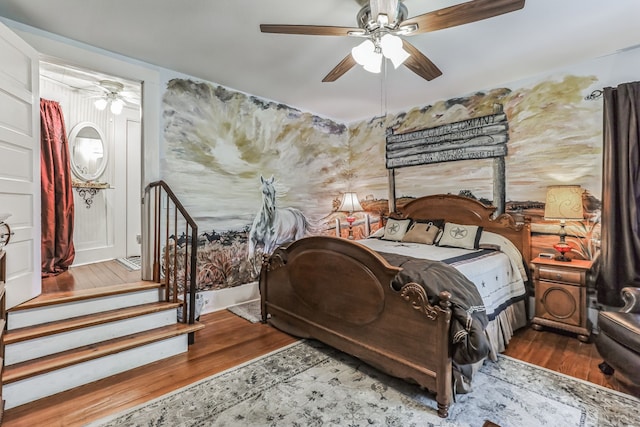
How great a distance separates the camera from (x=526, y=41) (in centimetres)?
268

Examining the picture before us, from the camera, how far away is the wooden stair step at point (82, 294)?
2.33 meters

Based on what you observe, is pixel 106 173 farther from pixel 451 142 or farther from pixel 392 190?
pixel 451 142

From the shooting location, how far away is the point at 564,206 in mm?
2879

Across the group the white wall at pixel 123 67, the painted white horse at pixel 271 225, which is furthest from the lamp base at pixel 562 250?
the white wall at pixel 123 67

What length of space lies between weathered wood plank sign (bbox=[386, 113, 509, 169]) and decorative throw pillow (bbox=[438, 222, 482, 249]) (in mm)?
949

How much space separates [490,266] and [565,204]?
94 cm

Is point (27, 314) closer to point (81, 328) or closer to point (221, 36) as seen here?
point (81, 328)

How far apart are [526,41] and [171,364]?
4003 mm

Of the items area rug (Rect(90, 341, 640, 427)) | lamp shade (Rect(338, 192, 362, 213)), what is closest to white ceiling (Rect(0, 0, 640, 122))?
lamp shade (Rect(338, 192, 362, 213))

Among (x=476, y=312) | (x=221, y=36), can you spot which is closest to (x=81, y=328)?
(x=221, y=36)

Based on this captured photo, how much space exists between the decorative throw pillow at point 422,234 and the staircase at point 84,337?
100 inches

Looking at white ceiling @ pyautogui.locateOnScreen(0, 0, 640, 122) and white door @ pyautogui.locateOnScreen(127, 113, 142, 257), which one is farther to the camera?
white door @ pyautogui.locateOnScreen(127, 113, 142, 257)

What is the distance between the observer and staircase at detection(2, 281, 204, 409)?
6.82 feet

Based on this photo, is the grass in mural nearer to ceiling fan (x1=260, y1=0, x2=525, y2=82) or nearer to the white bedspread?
the white bedspread
